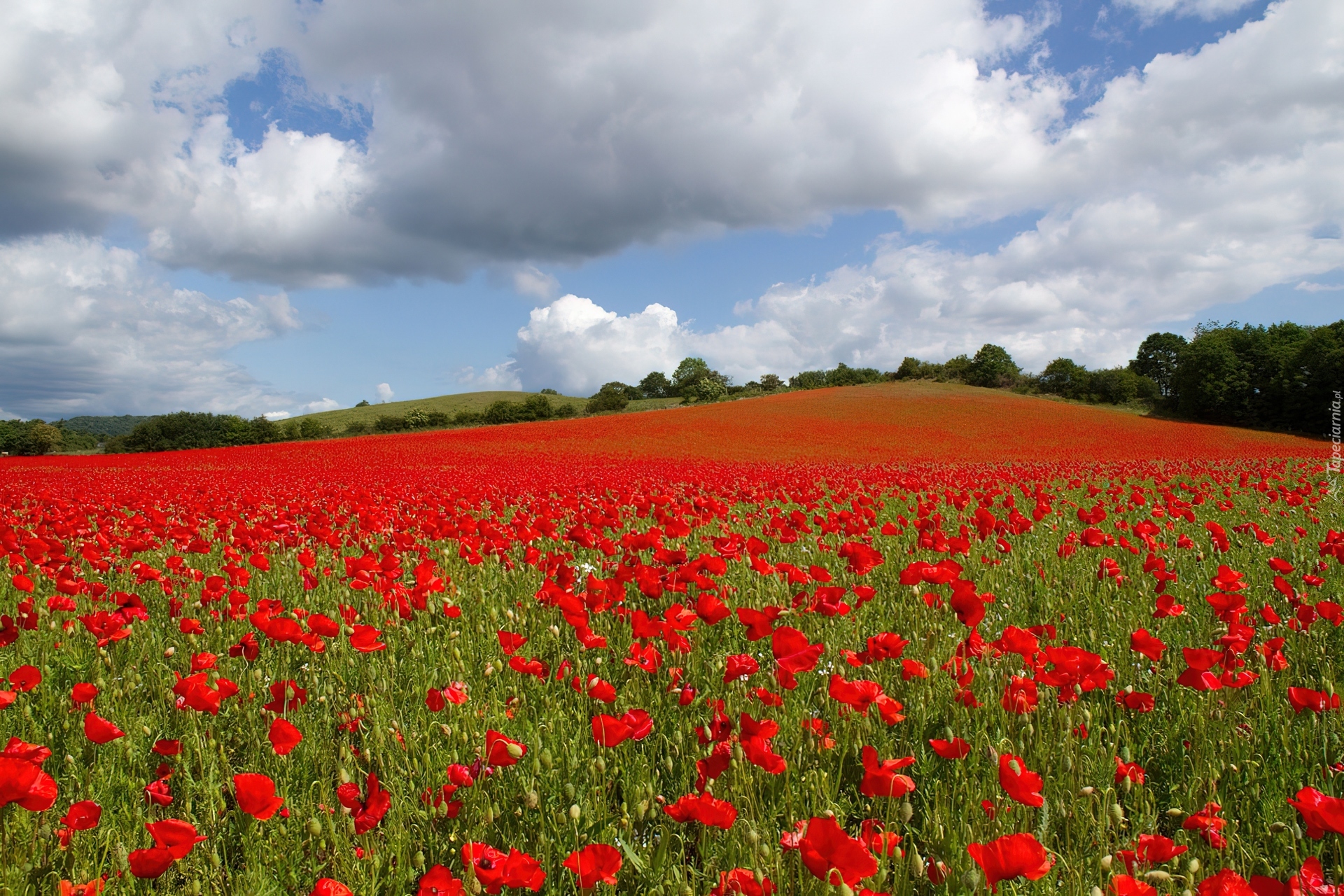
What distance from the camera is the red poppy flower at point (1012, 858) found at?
1.30 meters

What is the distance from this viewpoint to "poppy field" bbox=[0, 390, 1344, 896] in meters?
1.80

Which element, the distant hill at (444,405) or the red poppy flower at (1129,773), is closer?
the red poppy flower at (1129,773)

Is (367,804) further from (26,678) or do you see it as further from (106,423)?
(106,423)

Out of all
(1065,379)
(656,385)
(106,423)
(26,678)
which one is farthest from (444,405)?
(106,423)

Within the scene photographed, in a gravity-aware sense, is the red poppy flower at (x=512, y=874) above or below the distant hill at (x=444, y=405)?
below

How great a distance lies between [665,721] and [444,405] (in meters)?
93.6

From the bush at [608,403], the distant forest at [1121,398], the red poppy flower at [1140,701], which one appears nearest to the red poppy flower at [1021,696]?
the red poppy flower at [1140,701]

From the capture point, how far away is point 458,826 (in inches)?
85.2

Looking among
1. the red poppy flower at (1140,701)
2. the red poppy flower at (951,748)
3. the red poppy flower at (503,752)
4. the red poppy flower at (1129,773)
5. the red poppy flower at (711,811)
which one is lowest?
the red poppy flower at (1129,773)

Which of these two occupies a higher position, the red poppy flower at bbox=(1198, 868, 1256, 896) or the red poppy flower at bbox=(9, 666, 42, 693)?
the red poppy flower at bbox=(9, 666, 42, 693)

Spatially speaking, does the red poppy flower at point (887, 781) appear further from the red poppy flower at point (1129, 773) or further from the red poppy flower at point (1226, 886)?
the red poppy flower at point (1129, 773)

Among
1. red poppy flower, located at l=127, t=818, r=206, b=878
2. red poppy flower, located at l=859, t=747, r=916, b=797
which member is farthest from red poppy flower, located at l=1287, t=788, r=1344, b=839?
red poppy flower, located at l=127, t=818, r=206, b=878

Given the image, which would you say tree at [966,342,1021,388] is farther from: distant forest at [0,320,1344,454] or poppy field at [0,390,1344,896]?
poppy field at [0,390,1344,896]

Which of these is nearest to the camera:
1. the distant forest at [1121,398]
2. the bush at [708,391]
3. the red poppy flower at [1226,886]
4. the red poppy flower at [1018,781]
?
the red poppy flower at [1226,886]
